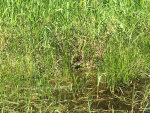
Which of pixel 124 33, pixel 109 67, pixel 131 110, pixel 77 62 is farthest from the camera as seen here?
pixel 77 62

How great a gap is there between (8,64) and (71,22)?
3.30ft

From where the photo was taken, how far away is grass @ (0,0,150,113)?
2256mm

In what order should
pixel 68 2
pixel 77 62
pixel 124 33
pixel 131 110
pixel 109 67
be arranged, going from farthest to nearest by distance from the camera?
pixel 68 2
pixel 77 62
pixel 124 33
pixel 109 67
pixel 131 110

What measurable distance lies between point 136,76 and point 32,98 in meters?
0.95

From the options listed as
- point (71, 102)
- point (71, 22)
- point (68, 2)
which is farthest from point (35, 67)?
point (68, 2)

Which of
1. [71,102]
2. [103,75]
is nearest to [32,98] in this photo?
[71,102]

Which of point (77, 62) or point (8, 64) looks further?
point (77, 62)

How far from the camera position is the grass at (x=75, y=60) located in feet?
7.40

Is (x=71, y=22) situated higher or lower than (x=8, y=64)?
higher

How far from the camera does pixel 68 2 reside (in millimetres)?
3539

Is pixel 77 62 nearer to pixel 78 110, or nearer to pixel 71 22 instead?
pixel 71 22

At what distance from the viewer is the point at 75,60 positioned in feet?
10.2

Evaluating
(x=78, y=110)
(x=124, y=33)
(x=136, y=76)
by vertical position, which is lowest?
(x=78, y=110)

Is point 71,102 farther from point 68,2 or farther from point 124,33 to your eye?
point 68,2
